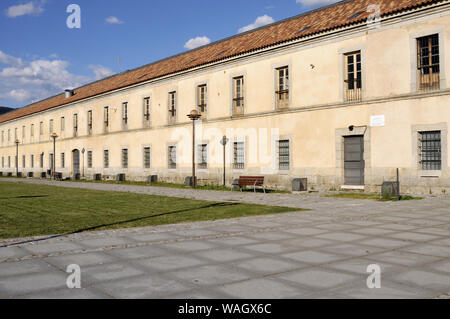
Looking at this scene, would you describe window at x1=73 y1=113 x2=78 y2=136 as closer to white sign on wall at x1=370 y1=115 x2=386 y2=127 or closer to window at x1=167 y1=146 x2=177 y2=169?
window at x1=167 y1=146 x2=177 y2=169

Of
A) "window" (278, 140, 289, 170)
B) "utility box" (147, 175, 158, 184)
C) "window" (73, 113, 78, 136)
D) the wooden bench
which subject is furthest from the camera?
"window" (73, 113, 78, 136)

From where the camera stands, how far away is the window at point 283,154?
2183cm

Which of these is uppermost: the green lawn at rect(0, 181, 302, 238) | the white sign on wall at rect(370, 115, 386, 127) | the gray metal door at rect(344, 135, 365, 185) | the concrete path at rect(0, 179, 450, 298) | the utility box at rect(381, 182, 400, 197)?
the white sign on wall at rect(370, 115, 386, 127)

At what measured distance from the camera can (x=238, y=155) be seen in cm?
2434

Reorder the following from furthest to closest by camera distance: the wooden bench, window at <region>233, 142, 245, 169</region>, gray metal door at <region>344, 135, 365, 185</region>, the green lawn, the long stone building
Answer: window at <region>233, 142, 245, 169</region> < the wooden bench < gray metal door at <region>344, 135, 365, 185</region> < the long stone building < the green lawn

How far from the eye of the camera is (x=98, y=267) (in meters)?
5.50

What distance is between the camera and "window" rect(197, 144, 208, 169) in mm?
26638

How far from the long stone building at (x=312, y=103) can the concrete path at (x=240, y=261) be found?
28.7 feet

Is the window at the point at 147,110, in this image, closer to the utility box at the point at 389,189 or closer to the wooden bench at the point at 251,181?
the wooden bench at the point at 251,181

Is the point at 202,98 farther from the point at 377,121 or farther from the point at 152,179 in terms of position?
the point at 377,121

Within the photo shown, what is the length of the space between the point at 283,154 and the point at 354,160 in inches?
159

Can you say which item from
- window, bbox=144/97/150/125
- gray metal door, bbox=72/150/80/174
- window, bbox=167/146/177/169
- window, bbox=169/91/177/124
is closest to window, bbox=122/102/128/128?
window, bbox=144/97/150/125

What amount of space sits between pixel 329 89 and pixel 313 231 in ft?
41.8

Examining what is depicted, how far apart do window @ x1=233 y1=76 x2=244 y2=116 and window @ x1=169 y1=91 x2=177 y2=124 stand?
5.82 metres
